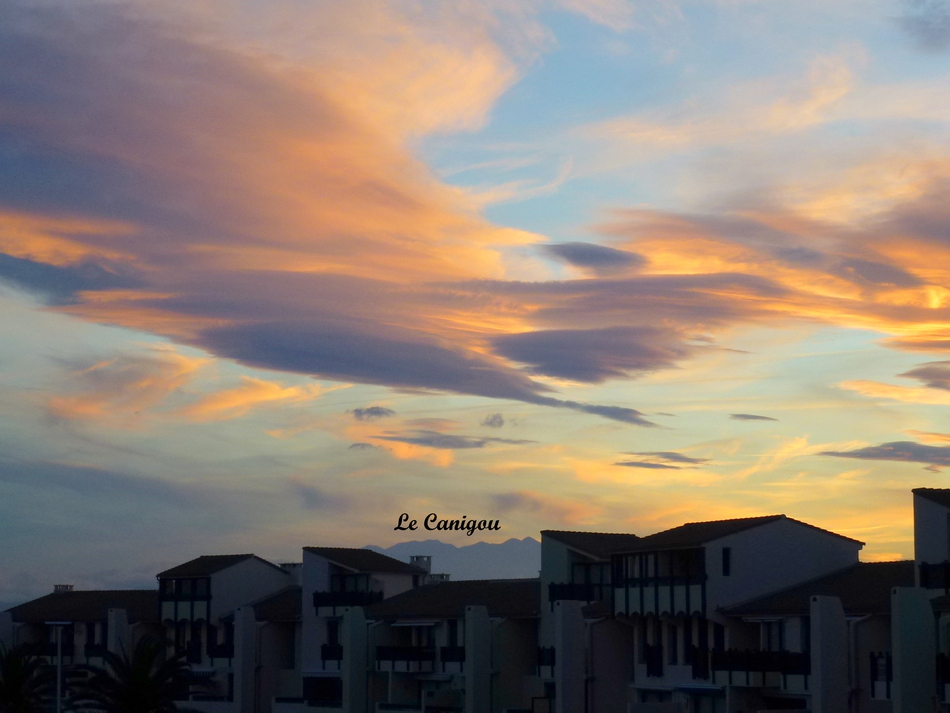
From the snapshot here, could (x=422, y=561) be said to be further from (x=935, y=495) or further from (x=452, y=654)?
(x=935, y=495)

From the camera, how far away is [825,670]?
58.3m

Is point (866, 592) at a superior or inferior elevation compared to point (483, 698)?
superior

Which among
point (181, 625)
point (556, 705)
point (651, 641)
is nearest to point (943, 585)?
point (651, 641)

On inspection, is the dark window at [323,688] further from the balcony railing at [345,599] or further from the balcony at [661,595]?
the balcony at [661,595]

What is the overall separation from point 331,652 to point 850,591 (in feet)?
131

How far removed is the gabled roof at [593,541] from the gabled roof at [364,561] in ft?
61.2

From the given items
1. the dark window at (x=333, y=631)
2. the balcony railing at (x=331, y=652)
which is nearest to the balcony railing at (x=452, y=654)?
the balcony railing at (x=331, y=652)

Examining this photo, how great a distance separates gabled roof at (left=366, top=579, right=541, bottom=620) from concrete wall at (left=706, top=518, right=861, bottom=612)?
15.3 meters

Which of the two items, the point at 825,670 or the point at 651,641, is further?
the point at 651,641

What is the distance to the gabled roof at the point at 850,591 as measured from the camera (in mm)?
60634

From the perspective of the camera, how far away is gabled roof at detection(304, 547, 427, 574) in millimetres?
93688

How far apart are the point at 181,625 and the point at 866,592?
5700 centimetres

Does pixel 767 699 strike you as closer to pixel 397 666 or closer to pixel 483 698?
pixel 483 698

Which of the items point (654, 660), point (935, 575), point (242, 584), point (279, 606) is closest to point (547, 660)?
point (654, 660)
